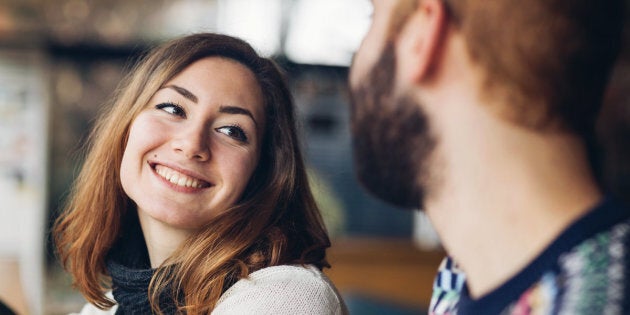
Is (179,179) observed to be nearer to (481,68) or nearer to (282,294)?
(282,294)

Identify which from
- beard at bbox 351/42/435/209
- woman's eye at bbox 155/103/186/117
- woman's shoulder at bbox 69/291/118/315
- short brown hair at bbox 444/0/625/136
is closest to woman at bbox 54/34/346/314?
woman's eye at bbox 155/103/186/117

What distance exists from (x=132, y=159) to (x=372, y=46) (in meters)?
0.67

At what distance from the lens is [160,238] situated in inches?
51.1

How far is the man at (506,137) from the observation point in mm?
591

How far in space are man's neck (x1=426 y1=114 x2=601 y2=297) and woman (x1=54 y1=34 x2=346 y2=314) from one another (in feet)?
1.69

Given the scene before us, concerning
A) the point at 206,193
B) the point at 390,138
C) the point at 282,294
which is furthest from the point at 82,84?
the point at 390,138

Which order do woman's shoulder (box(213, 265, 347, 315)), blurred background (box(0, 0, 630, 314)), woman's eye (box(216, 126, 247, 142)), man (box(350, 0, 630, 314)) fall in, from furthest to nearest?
1. blurred background (box(0, 0, 630, 314))
2. woman's eye (box(216, 126, 247, 142))
3. woman's shoulder (box(213, 265, 347, 315))
4. man (box(350, 0, 630, 314))

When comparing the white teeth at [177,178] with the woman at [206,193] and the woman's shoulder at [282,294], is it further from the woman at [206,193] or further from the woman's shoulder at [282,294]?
the woman's shoulder at [282,294]

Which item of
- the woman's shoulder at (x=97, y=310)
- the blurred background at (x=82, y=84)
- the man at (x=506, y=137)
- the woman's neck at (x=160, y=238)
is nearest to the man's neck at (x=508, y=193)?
the man at (x=506, y=137)

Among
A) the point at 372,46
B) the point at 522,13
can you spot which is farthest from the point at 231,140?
the point at 522,13

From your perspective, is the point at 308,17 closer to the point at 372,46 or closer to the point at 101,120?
the point at 101,120

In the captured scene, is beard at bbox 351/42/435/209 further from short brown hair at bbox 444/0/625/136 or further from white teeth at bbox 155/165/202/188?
white teeth at bbox 155/165/202/188

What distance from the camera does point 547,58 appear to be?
62cm

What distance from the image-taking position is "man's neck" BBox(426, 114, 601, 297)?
23.9 inches
